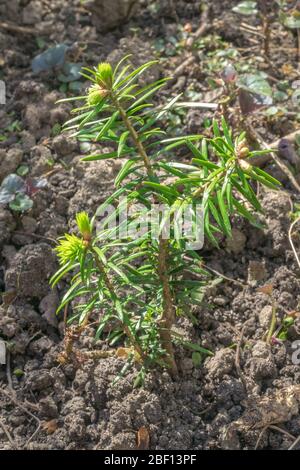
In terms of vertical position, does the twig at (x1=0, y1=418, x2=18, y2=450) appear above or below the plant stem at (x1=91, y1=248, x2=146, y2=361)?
below

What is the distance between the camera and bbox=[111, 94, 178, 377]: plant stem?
2.44 metres

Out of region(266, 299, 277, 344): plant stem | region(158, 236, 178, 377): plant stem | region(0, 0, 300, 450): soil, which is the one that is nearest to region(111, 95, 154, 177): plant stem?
region(158, 236, 178, 377): plant stem

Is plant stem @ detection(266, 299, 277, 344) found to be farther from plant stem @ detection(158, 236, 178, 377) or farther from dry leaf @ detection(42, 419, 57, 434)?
dry leaf @ detection(42, 419, 57, 434)

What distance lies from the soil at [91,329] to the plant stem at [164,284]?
0.38ft

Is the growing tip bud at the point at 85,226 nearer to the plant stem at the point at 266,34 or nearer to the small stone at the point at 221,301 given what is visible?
the small stone at the point at 221,301

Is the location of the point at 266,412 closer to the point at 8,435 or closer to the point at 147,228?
the point at 147,228

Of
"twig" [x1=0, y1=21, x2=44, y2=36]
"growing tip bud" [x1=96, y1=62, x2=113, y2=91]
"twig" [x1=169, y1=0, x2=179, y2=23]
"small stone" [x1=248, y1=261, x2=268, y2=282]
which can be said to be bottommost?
"small stone" [x1=248, y1=261, x2=268, y2=282]

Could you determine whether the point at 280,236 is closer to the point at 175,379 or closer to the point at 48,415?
the point at 175,379

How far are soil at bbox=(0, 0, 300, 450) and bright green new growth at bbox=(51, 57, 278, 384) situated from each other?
0.15 metres

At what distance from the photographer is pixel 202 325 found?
3.09m

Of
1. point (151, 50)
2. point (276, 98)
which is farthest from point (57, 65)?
point (276, 98)

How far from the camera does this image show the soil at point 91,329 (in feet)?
9.25

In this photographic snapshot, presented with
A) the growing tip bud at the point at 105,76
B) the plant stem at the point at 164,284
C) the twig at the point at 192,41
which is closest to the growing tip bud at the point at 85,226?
the plant stem at the point at 164,284

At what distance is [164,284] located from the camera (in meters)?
2.65
